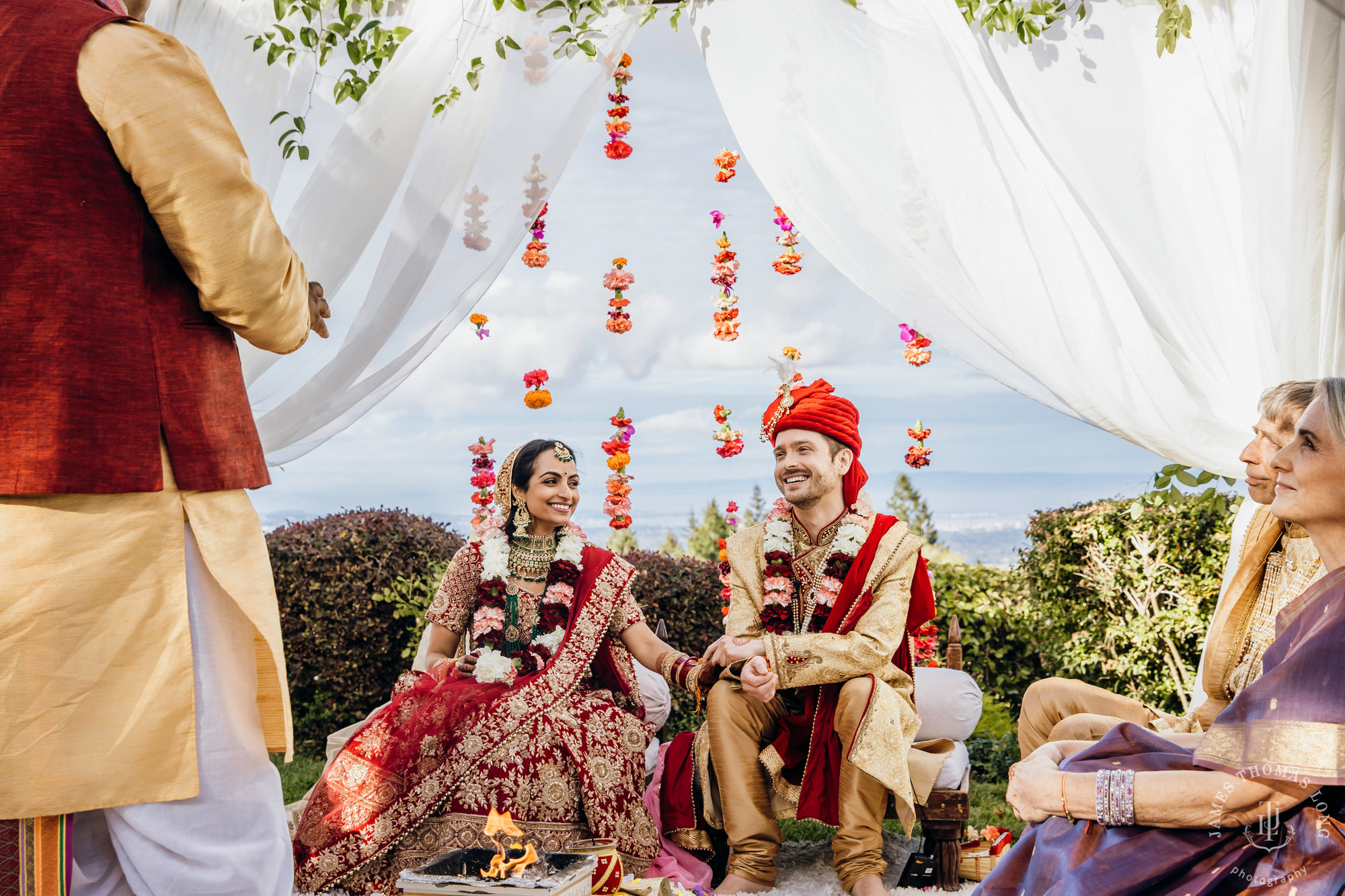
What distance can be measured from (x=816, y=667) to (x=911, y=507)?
738 cm

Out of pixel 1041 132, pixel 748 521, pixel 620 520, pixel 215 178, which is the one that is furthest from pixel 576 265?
pixel 215 178

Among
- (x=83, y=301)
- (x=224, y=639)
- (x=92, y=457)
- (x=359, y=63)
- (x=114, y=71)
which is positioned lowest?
(x=224, y=639)

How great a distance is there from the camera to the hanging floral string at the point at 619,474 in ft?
16.5

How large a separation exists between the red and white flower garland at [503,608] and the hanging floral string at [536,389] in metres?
1.00

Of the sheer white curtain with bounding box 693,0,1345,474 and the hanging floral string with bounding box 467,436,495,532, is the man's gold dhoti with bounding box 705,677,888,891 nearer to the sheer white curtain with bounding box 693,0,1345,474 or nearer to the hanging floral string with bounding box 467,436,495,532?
the sheer white curtain with bounding box 693,0,1345,474

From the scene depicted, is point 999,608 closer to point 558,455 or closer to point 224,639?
point 558,455

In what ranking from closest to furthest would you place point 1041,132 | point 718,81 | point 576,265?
1. point 1041,132
2. point 718,81
3. point 576,265

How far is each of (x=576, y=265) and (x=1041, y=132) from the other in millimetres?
10338

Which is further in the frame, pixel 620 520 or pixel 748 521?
pixel 748 521

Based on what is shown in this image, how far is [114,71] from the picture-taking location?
180 centimetres

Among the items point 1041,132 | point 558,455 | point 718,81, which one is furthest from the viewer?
point 558,455

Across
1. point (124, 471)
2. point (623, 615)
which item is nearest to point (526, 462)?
point (623, 615)

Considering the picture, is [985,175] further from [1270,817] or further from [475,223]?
[1270,817]

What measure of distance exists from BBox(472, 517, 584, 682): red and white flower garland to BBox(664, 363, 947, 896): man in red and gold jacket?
586 mm
